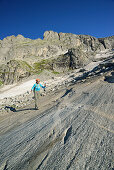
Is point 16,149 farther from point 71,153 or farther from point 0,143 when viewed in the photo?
point 71,153

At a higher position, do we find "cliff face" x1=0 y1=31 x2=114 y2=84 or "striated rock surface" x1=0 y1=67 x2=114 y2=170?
"cliff face" x1=0 y1=31 x2=114 y2=84

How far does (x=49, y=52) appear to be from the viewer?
11056 cm

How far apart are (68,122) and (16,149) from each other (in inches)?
109

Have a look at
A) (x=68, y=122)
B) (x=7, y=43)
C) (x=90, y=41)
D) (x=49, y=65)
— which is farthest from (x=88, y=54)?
(x=7, y=43)

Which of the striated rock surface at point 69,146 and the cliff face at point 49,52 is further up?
the cliff face at point 49,52

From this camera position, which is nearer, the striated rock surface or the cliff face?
the striated rock surface

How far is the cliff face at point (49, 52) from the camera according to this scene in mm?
52438

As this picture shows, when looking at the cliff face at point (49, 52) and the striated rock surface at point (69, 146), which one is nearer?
the striated rock surface at point (69, 146)

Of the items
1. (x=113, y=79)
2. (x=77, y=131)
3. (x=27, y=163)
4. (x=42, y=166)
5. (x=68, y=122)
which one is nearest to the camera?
(x=42, y=166)

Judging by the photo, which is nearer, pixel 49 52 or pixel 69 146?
pixel 69 146

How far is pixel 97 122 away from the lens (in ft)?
16.0

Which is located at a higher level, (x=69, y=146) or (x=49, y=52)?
(x=49, y=52)

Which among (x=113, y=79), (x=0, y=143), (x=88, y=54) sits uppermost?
(x=88, y=54)

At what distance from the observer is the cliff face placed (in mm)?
52438
